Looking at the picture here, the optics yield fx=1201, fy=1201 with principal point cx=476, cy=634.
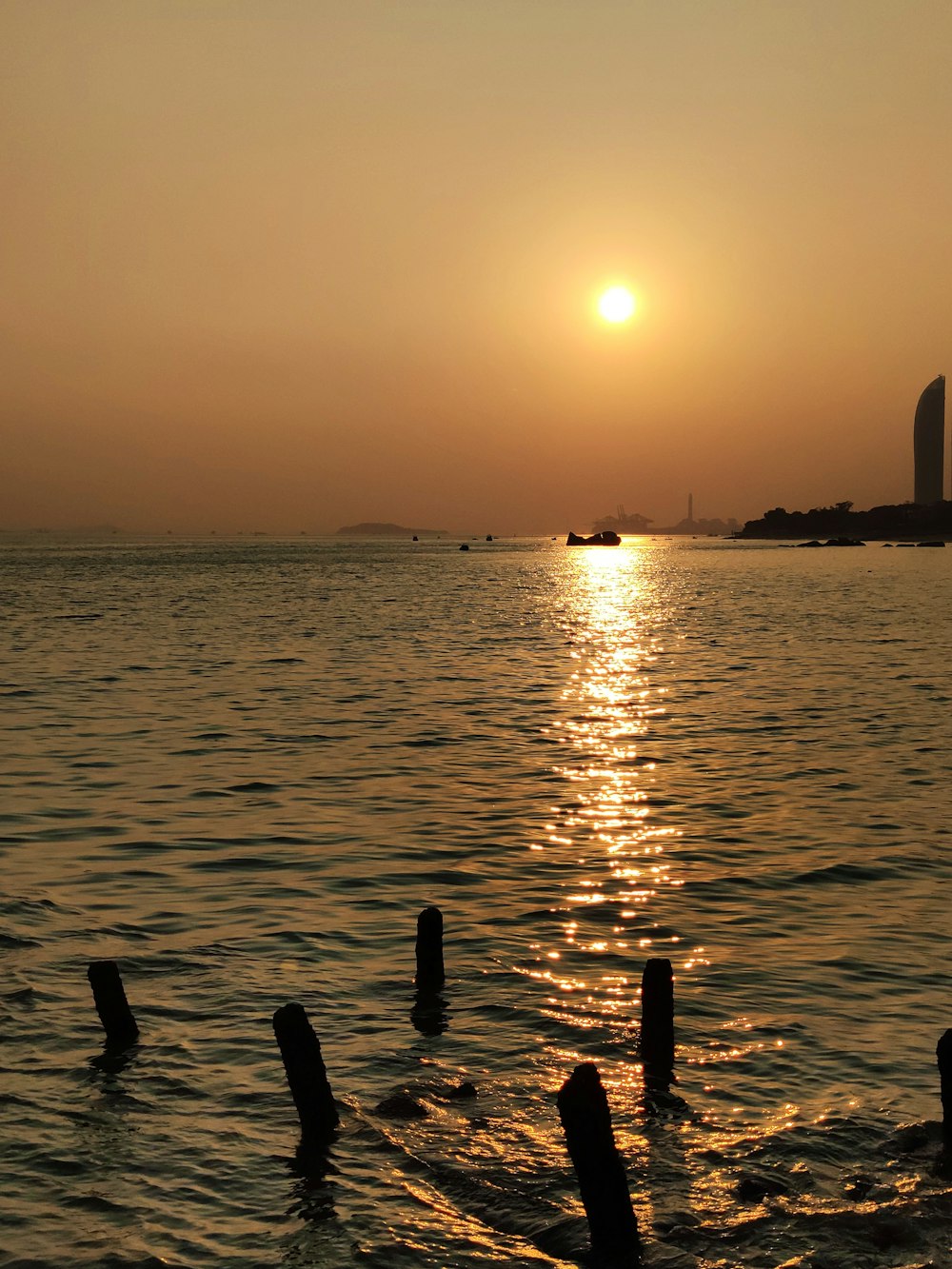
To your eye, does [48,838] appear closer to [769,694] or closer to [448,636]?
[769,694]

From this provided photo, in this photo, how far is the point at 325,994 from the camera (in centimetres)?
1422

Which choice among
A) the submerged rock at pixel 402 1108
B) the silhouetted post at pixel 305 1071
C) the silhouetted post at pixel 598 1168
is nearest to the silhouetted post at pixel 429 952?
the submerged rock at pixel 402 1108

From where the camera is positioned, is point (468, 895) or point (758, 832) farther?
point (758, 832)

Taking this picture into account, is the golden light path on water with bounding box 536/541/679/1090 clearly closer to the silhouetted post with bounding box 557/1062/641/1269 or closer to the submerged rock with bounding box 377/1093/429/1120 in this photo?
the submerged rock with bounding box 377/1093/429/1120

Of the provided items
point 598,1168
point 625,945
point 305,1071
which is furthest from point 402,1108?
point 625,945

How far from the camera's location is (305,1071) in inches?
413

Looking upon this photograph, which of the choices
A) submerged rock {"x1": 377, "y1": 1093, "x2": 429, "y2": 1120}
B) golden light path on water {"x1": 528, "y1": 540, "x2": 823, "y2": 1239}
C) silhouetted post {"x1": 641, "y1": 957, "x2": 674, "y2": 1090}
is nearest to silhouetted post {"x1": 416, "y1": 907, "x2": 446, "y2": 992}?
golden light path on water {"x1": 528, "y1": 540, "x2": 823, "y2": 1239}

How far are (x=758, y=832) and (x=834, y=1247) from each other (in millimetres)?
14467

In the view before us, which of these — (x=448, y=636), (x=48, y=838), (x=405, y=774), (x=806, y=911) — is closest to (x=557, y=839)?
(x=806, y=911)

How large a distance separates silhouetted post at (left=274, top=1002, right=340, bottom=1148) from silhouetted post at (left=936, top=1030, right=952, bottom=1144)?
213 inches

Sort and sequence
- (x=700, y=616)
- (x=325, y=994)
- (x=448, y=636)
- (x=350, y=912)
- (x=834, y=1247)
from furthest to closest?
(x=700, y=616) < (x=448, y=636) < (x=350, y=912) < (x=325, y=994) < (x=834, y=1247)

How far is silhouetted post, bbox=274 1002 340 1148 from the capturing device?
1048 cm

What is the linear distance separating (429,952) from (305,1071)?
157 inches

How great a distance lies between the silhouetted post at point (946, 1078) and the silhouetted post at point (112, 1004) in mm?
8072
